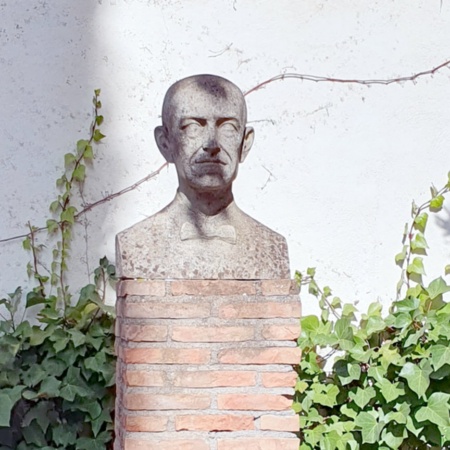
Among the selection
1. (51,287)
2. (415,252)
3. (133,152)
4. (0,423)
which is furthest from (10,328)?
(415,252)

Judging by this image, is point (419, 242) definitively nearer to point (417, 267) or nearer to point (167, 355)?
point (417, 267)

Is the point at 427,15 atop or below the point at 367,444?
atop

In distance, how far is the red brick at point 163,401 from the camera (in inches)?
97.0

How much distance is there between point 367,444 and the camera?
11.1ft

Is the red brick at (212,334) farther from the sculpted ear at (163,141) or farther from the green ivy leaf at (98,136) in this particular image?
the green ivy leaf at (98,136)

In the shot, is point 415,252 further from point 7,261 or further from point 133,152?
point 7,261

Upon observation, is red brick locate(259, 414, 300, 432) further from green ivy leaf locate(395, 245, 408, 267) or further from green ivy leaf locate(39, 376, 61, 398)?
green ivy leaf locate(395, 245, 408, 267)

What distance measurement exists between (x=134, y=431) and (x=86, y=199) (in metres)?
1.33

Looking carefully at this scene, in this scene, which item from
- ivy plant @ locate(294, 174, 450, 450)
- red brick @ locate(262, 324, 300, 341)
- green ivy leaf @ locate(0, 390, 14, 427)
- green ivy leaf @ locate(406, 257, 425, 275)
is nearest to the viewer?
red brick @ locate(262, 324, 300, 341)

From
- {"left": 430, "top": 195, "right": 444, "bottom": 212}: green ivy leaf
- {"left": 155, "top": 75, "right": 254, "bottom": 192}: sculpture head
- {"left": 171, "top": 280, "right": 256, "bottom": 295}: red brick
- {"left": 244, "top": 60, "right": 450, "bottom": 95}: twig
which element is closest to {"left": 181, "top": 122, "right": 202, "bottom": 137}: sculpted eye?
{"left": 155, "top": 75, "right": 254, "bottom": 192}: sculpture head

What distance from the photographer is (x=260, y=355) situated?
255cm

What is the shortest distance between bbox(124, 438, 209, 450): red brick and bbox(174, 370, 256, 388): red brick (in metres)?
0.17

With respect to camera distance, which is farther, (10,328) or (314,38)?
(314,38)

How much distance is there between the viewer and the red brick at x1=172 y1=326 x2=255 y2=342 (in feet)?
8.19
